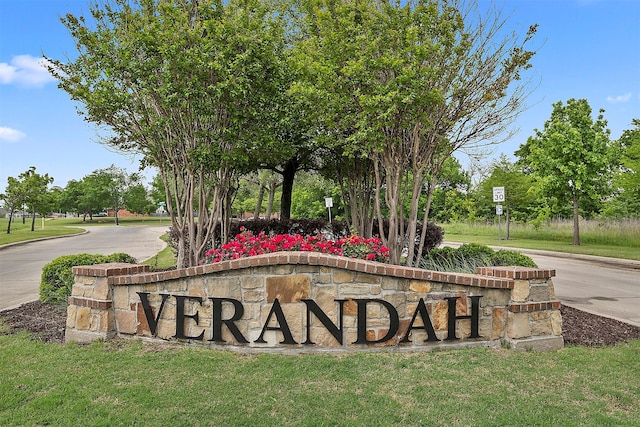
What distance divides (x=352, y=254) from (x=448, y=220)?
120 feet

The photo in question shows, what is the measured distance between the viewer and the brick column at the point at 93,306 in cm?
522

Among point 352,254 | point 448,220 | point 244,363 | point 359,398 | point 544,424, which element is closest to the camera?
point 544,424

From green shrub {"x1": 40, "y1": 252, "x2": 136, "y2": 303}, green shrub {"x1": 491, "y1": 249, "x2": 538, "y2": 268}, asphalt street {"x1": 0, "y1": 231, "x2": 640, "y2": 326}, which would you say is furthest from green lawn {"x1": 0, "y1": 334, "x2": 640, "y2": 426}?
asphalt street {"x1": 0, "y1": 231, "x2": 640, "y2": 326}

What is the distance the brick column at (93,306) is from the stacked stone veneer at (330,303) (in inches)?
1.1

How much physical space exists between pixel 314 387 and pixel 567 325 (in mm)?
3868

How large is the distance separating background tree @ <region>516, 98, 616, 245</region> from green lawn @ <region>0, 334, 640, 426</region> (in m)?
17.8

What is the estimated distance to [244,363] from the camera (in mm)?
4445

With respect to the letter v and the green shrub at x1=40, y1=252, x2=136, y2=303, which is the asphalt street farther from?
the letter v

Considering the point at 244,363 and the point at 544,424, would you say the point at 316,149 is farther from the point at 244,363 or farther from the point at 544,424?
the point at 544,424

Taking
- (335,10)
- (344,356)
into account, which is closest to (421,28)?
(335,10)

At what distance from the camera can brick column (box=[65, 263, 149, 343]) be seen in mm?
5219

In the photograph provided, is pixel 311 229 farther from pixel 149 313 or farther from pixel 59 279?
pixel 149 313

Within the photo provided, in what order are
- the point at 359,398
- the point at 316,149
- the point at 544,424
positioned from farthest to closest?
the point at 316,149 → the point at 359,398 → the point at 544,424

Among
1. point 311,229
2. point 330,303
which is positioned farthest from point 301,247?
point 311,229
